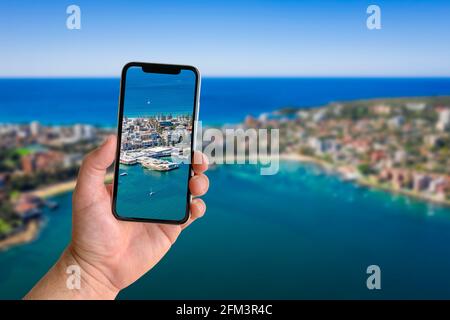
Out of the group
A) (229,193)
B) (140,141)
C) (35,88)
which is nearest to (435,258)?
(229,193)

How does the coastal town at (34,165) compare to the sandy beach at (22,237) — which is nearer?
the coastal town at (34,165)

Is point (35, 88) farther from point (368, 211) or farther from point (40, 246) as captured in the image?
point (368, 211)

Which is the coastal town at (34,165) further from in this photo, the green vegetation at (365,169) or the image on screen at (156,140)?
the image on screen at (156,140)

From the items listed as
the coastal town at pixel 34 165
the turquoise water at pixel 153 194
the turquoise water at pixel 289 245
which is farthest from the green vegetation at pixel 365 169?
the turquoise water at pixel 153 194

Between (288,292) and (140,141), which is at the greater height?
(140,141)

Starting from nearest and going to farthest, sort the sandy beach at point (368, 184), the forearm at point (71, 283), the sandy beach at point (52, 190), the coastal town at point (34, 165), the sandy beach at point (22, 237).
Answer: the forearm at point (71, 283) < the coastal town at point (34, 165) < the sandy beach at point (22, 237) < the sandy beach at point (52, 190) < the sandy beach at point (368, 184)

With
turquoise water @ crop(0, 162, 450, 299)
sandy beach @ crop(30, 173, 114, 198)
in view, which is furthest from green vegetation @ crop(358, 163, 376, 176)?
sandy beach @ crop(30, 173, 114, 198)

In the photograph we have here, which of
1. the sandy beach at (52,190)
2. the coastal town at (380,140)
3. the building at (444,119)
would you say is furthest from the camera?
the coastal town at (380,140)
